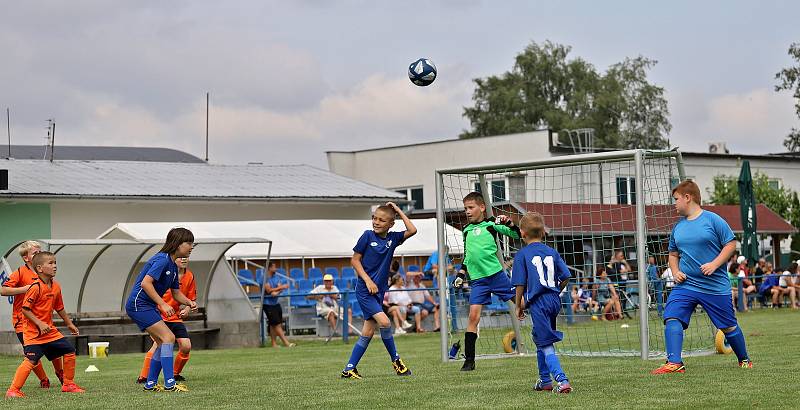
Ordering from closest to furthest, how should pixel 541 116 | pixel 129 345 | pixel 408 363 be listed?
pixel 408 363 → pixel 129 345 → pixel 541 116

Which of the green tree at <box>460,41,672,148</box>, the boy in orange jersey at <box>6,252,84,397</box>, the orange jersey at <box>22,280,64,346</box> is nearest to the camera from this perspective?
the boy in orange jersey at <box>6,252,84,397</box>

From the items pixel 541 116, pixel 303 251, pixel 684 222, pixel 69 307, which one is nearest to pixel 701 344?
pixel 684 222

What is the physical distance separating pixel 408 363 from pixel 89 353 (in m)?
8.54

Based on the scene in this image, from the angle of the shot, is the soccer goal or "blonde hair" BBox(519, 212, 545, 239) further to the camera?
the soccer goal

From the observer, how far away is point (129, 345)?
23047 mm

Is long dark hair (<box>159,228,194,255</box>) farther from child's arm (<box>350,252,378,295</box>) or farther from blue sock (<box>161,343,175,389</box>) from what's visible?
child's arm (<box>350,252,378,295</box>)

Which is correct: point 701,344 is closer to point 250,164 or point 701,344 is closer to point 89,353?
point 89,353

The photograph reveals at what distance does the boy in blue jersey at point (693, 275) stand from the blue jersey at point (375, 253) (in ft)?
9.42

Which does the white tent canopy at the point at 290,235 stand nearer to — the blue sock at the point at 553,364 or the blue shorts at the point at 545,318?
the blue shorts at the point at 545,318

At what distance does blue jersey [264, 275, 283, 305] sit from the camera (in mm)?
24070

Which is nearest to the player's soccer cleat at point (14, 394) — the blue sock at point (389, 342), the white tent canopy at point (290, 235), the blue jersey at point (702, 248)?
the blue sock at point (389, 342)

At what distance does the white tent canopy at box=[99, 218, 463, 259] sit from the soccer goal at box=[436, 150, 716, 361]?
6.58m

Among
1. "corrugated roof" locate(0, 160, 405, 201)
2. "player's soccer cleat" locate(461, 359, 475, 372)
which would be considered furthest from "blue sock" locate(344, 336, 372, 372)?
"corrugated roof" locate(0, 160, 405, 201)

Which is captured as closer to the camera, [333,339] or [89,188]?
[333,339]
